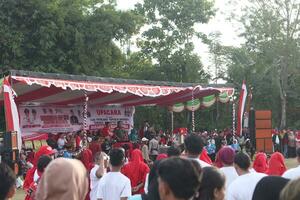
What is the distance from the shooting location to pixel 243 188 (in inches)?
188

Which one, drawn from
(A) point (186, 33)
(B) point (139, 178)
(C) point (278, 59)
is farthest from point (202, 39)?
(B) point (139, 178)

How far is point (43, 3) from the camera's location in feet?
83.0

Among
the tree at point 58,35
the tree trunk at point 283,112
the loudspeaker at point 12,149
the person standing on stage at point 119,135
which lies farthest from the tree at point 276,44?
the loudspeaker at point 12,149

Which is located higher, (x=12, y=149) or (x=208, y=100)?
(x=208, y=100)

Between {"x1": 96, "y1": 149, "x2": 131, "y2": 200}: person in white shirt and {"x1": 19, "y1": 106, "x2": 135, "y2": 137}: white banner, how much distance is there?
11.1 metres

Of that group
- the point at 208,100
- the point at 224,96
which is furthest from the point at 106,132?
the point at 208,100

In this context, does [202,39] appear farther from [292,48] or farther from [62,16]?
[62,16]

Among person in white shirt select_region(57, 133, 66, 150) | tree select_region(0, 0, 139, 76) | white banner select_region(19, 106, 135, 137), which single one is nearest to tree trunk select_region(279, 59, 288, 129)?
tree select_region(0, 0, 139, 76)

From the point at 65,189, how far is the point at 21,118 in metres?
14.3

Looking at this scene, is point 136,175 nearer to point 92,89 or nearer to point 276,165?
point 276,165

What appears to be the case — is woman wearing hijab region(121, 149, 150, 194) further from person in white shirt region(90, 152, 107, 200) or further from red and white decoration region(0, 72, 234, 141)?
red and white decoration region(0, 72, 234, 141)

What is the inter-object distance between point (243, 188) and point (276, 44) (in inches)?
1245

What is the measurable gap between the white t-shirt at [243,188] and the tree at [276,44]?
3010cm

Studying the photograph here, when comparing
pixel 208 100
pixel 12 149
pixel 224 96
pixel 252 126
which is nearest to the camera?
pixel 12 149
